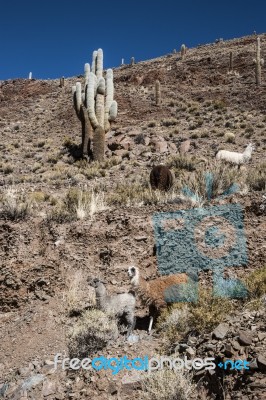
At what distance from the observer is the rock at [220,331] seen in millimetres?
5078

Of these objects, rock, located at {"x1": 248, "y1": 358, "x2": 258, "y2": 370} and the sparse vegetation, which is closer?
rock, located at {"x1": 248, "y1": 358, "x2": 258, "y2": 370}

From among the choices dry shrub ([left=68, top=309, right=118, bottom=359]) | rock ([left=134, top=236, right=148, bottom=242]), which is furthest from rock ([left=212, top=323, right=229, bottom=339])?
rock ([left=134, top=236, right=148, bottom=242])

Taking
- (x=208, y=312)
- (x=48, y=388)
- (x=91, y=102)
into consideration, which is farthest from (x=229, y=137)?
(x=48, y=388)

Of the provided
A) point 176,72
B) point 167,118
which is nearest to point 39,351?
point 167,118

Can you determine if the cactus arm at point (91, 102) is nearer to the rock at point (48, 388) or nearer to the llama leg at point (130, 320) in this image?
the llama leg at point (130, 320)

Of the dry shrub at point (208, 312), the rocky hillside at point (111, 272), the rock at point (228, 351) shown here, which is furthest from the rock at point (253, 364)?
the dry shrub at point (208, 312)

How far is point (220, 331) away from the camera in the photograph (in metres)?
5.15

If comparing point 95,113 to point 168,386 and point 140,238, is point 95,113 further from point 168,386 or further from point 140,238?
point 168,386

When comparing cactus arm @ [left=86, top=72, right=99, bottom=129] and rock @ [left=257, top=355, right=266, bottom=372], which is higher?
cactus arm @ [left=86, top=72, right=99, bottom=129]

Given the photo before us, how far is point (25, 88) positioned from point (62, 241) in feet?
115

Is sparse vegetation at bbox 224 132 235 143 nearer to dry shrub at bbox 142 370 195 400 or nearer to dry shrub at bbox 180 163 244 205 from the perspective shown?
dry shrub at bbox 180 163 244 205

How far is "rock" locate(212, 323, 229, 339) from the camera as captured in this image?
16.7 feet

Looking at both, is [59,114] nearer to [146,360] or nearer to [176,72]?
[176,72]

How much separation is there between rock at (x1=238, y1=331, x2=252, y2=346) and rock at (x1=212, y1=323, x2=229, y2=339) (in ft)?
1.02
